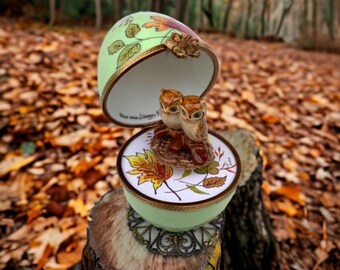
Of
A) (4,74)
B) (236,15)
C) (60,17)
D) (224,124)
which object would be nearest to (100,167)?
(224,124)

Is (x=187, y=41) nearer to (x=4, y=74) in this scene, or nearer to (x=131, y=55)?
(x=131, y=55)

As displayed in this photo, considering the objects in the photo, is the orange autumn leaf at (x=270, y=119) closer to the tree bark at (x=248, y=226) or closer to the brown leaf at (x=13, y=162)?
the tree bark at (x=248, y=226)

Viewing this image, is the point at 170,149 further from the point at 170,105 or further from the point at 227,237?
the point at 227,237

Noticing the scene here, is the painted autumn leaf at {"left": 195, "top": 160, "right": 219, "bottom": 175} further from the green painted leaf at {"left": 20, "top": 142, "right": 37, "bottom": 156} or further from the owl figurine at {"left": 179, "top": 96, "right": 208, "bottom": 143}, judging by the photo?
the green painted leaf at {"left": 20, "top": 142, "right": 37, "bottom": 156}

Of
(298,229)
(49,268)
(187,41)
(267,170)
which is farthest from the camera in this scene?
(267,170)

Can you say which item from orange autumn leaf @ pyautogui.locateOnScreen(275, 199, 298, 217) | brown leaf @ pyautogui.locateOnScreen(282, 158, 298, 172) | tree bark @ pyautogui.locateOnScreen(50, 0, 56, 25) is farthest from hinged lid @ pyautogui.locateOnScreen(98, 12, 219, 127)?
tree bark @ pyautogui.locateOnScreen(50, 0, 56, 25)

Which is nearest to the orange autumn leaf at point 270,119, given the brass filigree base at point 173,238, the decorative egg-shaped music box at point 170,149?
the decorative egg-shaped music box at point 170,149

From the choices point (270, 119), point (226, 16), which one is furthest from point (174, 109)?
point (226, 16)
